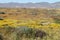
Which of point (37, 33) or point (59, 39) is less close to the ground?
point (59, 39)

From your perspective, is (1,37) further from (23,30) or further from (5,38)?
(23,30)

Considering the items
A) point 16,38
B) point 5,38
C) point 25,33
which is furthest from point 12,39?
point 25,33

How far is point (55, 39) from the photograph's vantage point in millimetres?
20094

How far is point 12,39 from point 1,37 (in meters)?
1.94

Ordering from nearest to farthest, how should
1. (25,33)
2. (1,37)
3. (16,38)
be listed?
(16,38), (1,37), (25,33)

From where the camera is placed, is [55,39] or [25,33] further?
[25,33]

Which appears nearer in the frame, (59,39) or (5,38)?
(59,39)

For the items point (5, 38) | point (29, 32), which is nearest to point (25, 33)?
point (29, 32)

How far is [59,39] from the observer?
1975 cm

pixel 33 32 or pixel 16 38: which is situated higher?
pixel 16 38

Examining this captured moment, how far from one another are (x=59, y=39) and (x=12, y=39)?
305cm

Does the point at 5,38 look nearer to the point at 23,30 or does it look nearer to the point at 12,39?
the point at 12,39

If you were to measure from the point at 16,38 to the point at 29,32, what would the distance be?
5.81m

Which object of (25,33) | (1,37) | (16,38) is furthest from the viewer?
(25,33)
